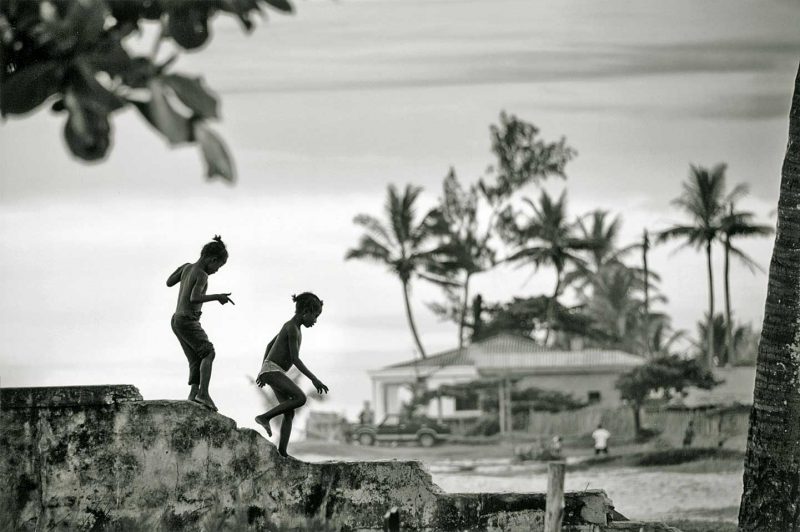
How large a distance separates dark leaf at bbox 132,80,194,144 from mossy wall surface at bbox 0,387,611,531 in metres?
4.63

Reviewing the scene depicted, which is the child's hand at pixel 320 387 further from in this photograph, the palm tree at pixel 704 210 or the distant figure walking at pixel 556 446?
the palm tree at pixel 704 210

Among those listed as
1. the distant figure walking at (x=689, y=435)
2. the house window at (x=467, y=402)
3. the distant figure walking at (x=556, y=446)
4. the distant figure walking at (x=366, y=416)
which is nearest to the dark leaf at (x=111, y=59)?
the distant figure walking at (x=689, y=435)

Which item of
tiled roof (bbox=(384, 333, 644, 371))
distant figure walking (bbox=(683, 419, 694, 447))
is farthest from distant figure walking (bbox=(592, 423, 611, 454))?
tiled roof (bbox=(384, 333, 644, 371))

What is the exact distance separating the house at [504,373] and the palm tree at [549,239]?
4115 mm

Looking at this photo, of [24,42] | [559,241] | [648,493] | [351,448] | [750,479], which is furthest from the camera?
[559,241]

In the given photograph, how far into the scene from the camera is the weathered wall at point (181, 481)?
7707mm

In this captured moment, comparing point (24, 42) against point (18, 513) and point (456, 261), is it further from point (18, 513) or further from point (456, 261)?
point (456, 261)

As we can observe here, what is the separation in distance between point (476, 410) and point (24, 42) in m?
39.6

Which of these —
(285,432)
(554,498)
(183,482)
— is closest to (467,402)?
(285,432)

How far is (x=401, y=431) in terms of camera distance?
41531mm

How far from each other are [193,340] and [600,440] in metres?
30.2

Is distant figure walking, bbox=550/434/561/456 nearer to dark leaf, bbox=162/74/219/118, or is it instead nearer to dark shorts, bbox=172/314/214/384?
dark shorts, bbox=172/314/214/384

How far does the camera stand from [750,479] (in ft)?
28.8

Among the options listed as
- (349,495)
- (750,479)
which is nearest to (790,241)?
(750,479)
